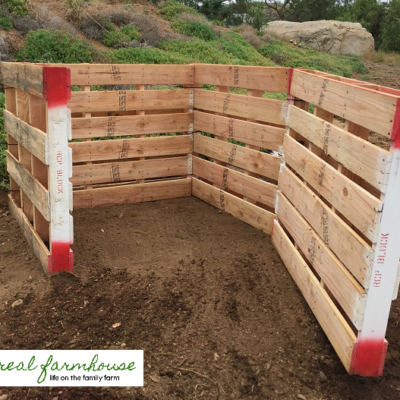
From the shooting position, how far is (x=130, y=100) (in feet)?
21.0

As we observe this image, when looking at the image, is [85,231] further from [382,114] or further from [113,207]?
[382,114]

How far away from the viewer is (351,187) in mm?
3426

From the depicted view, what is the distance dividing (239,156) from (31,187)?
8.50ft

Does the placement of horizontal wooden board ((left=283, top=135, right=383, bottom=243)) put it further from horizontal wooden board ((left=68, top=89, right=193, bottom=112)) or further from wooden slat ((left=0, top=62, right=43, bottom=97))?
wooden slat ((left=0, top=62, right=43, bottom=97))

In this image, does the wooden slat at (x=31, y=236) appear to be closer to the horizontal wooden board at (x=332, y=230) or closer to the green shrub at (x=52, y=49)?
the horizontal wooden board at (x=332, y=230)

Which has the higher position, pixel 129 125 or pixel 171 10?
pixel 171 10

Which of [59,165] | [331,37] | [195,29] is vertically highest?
[331,37]

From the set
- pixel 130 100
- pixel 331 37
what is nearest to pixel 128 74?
pixel 130 100

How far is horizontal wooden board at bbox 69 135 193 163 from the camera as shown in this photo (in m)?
6.23

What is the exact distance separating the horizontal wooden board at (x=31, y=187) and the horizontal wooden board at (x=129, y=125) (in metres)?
0.85

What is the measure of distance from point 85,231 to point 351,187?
3.41m

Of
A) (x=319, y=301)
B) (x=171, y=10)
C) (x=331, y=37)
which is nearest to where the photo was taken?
(x=319, y=301)

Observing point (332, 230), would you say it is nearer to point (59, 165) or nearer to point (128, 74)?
point (59, 165)

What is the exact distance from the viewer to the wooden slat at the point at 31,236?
4.66 m
